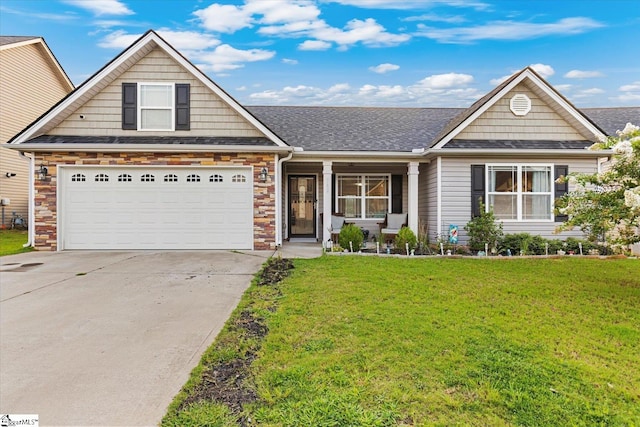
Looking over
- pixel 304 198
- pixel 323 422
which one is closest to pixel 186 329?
pixel 323 422

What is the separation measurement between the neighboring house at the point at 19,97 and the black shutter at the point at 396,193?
556 inches

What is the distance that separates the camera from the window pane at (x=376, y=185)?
40.9 feet

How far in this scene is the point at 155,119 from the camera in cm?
1003

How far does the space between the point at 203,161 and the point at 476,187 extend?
7393 mm

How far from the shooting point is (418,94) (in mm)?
23094

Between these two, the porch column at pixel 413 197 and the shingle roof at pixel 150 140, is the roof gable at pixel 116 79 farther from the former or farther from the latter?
the porch column at pixel 413 197

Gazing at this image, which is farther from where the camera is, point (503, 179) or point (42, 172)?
point (503, 179)

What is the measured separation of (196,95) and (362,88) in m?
14.7

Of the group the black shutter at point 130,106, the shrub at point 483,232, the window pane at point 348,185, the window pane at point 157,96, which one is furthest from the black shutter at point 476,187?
the black shutter at point 130,106

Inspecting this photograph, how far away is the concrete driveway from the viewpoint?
8.73ft

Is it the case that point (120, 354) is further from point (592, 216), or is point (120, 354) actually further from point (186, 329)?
point (592, 216)

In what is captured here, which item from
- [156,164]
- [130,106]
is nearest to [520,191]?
[156,164]

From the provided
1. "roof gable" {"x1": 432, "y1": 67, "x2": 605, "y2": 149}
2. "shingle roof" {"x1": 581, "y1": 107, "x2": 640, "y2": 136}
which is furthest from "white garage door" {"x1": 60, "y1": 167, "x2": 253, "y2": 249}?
"shingle roof" {"x1": 581, "y1": 107, "x2": 640, "y2": 136}

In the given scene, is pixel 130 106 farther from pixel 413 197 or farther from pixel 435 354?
pixel 435 354
